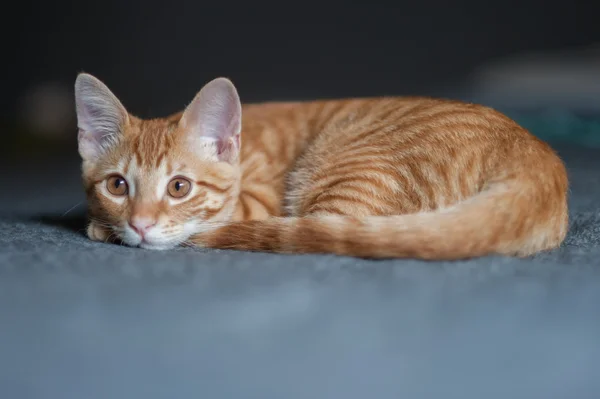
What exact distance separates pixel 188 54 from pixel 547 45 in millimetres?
2657

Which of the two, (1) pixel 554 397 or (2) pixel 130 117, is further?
(2) pixel 130 117

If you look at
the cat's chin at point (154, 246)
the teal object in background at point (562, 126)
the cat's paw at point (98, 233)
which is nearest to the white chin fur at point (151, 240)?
the cat's chin at point (154, 246)

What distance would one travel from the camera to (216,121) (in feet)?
5.81

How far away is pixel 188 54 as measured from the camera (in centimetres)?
516

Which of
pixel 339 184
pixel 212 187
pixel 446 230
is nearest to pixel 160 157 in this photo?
pixel 212 187

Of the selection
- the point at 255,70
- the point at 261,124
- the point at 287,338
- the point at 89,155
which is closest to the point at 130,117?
the point at 89,155

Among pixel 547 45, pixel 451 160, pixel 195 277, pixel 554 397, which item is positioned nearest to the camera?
pixel 554 397

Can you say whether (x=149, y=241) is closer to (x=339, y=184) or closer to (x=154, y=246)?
(x=154, y=246)

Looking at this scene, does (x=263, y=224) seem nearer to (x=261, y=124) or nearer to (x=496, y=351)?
(x=496, y=351)

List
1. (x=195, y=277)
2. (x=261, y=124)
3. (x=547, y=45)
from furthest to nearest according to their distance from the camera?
(x=547, y=45) < (x=261, y=124) < (x=195, y=277)

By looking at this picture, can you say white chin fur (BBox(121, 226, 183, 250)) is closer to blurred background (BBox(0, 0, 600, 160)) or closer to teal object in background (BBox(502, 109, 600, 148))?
blurred background (BBox(0, 0, 600, 160))

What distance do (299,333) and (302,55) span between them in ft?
13.7

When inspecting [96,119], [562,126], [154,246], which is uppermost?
[96,119]

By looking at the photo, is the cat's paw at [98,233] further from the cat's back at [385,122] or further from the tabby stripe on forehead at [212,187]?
the cat's back at [385,122]
